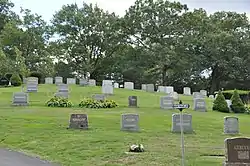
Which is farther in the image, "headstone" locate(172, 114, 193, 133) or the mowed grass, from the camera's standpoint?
"headstone" locate(172, 114, 193, 133)

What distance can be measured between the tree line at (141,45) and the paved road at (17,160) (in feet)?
145

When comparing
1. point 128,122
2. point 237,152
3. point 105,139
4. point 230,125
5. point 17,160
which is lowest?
point 17,160

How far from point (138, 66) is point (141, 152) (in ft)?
166

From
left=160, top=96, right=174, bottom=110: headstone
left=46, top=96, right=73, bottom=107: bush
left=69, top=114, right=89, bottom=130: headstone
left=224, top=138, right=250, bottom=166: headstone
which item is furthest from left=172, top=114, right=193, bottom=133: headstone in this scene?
left=46, top=96, right=73, bottom=107: bush

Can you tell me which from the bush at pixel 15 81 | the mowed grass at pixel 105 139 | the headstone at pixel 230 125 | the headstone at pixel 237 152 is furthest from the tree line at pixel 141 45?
the headstone at pixel 237 152

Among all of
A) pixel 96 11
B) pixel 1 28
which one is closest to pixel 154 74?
pixel 96 11

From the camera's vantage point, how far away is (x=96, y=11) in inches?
2756

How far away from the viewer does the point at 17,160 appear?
1293 cm

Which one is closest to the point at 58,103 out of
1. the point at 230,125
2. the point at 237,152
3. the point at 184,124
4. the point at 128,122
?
the point at 128,122

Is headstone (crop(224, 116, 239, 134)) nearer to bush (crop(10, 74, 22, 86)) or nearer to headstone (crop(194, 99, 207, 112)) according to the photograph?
headstone (crop(194, 99, 207, 112))

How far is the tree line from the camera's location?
61438 millimetres

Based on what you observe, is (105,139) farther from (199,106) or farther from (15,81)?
(15,81)

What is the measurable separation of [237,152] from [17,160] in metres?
5.48

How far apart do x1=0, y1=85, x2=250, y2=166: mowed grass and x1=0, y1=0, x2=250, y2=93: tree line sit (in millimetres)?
35958
